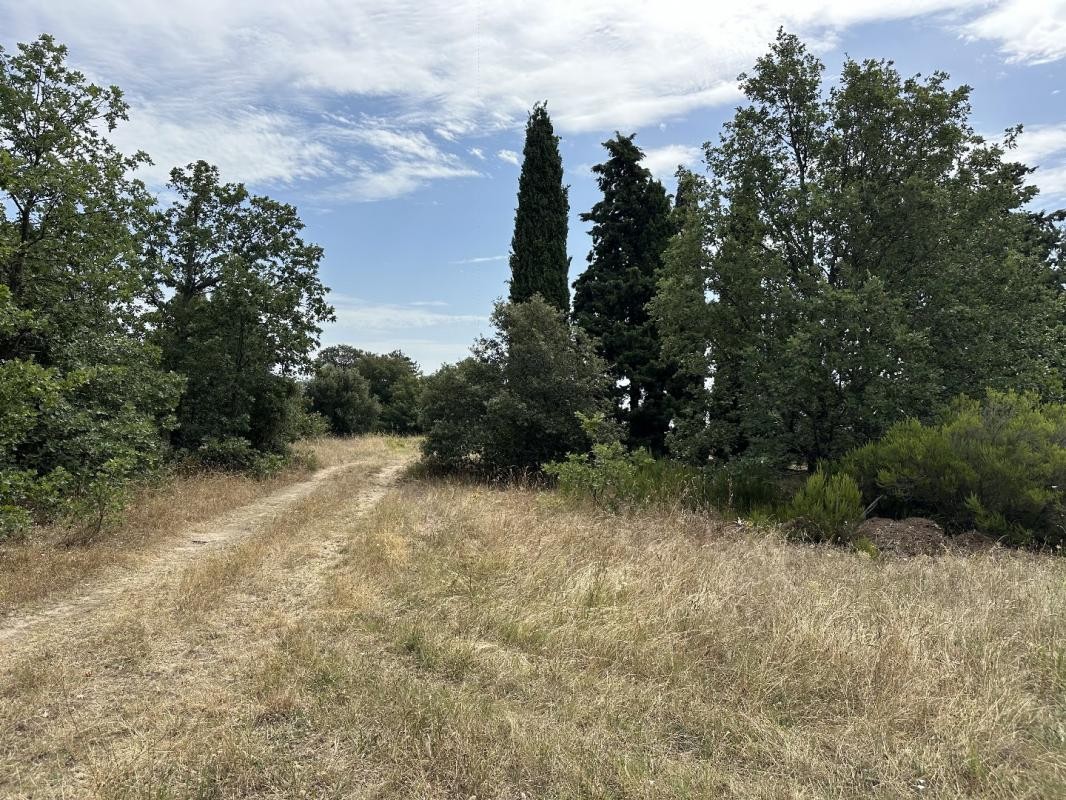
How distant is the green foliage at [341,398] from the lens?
42344 mm

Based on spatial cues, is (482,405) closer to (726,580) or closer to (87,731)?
(726,580)

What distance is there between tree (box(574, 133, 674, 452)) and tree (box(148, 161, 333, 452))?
10072mm

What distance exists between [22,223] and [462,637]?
37.4 ft

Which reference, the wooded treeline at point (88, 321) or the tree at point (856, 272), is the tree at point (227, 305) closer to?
the wooded treeline at point (88, 321)

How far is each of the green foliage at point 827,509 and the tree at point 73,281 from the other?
999 cm

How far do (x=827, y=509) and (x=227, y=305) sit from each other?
55.4ft

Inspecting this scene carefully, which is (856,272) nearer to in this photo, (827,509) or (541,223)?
(827,509)

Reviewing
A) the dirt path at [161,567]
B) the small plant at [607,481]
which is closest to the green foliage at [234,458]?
the dirt path at [161,567]

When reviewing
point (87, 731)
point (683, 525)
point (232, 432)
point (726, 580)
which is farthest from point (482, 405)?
point (87, 731)

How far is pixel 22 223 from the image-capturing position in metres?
10.2

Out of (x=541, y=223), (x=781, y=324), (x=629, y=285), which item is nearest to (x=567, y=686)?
(x=781, y=324)

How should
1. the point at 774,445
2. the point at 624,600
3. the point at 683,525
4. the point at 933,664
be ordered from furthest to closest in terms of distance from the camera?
the point at 774,445
the point at 683,525
the point at 624,600
the point at 933,664

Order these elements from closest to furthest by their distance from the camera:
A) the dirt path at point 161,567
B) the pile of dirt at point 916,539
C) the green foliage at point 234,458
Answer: the dirt path at point 161,567 < the pile of dirt at point 916,539 < the green foliage at point 234,458

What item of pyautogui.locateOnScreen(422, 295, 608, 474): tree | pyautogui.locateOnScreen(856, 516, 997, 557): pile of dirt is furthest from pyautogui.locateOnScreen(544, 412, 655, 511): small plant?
pyautogui.locateOnScreen(422, 295, 608, 474): tree
